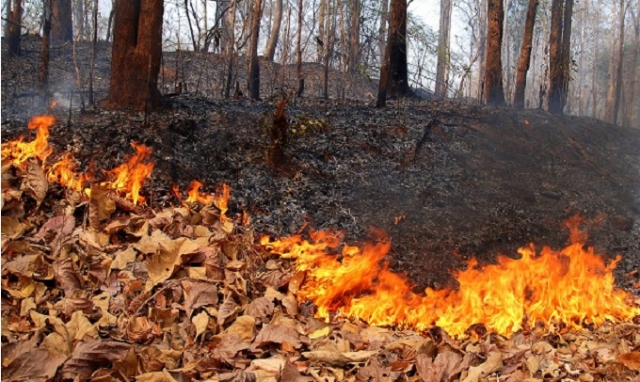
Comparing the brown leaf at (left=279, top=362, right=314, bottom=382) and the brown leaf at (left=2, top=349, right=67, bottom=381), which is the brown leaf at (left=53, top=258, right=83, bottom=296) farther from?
the brown leaf at (left=279, top=362, right=314, bottom=382)

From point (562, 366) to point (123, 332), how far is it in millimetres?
3209

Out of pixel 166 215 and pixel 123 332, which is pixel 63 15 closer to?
pixel 166 215

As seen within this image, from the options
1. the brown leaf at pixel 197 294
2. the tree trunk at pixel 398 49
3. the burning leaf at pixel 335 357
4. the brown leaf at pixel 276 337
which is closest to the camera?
the burning leaf at pixel 335 357

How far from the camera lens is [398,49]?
1052 centimetres

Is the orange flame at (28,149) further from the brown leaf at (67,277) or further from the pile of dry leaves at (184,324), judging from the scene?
the brown leaf at (67,277)

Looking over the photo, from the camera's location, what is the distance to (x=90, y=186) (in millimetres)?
5723

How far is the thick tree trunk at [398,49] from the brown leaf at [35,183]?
5.92m

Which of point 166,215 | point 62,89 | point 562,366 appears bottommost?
point 562,366

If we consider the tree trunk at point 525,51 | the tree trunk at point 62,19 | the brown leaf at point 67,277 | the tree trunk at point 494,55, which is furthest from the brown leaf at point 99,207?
the tree trunk at point 525,51

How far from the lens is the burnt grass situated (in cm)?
609

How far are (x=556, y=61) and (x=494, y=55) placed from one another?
2.73 metres

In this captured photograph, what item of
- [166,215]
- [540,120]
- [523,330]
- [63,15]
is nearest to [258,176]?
[166,215]

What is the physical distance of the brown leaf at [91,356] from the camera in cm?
328

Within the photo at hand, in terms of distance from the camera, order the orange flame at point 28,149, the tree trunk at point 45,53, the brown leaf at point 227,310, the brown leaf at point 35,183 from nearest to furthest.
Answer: the brown leaf at point 227,310 → the brown leaf at point 35,183 → the orange flame at point 28,149 → the tree trunk at point 45,53
